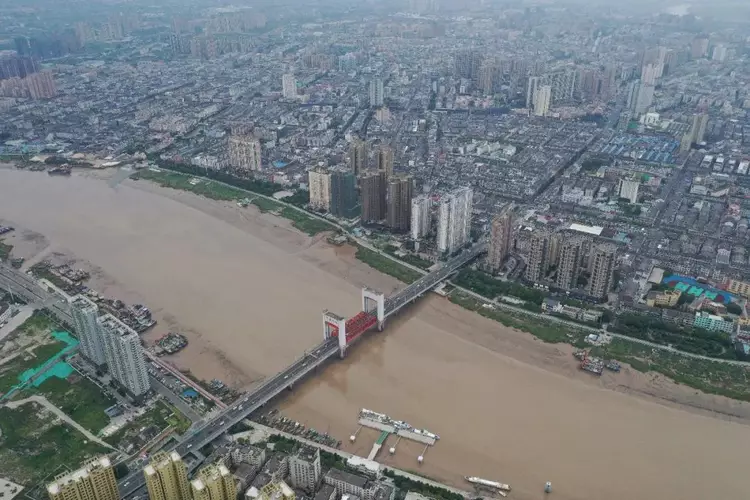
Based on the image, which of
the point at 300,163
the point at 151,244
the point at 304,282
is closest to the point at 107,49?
the point at 300,163

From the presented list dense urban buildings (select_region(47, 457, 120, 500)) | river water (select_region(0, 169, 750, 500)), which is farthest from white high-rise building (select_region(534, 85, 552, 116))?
dense urban buildings (select_region(47, 457, 120, 500))

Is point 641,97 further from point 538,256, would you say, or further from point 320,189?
point 538,256

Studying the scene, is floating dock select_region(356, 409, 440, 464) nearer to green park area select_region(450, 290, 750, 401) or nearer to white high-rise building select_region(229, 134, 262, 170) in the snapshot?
green park area select_region(450, 290, 750, 401)

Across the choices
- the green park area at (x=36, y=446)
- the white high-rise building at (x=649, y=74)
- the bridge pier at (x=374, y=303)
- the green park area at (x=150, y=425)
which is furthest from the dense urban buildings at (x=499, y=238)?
the white high-rise building at (x=649, y=74)

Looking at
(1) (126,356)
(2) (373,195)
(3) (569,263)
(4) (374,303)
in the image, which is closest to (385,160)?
(2) (373,195)

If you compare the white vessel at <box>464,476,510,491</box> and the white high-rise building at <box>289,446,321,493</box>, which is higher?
the white high-rise building at <box>289,446,321,493</box>

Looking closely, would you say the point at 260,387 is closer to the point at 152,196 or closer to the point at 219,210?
the point at 219,210

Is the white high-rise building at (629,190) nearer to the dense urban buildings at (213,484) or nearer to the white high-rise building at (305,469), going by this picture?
the white high-rise building at (305,469)
